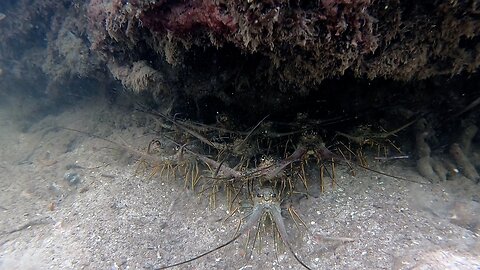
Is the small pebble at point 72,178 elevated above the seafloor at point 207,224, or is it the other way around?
the small pebble at point 72,178

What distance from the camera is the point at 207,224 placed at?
4.01 meters

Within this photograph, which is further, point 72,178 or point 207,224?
point 72,178

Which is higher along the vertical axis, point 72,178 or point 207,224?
point 72,178

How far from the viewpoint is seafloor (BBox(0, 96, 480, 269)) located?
320 centimetres

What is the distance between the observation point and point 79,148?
21.3ft

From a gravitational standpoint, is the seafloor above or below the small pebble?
below

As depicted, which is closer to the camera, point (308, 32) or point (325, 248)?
point (308, 32)

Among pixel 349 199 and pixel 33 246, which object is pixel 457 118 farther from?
pixel 33 246

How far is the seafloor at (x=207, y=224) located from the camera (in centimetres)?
320

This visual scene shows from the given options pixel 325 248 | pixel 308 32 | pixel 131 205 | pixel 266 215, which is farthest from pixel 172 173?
pixel 308 32

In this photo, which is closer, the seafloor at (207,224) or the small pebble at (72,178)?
the seafloor at (207,224)

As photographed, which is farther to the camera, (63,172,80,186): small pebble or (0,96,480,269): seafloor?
(63,172,80,186): small pebble

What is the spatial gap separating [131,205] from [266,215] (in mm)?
2038

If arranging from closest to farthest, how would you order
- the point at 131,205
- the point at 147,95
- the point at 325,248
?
the point at 325,248 < the point at 131,205 < the point at 147,95
